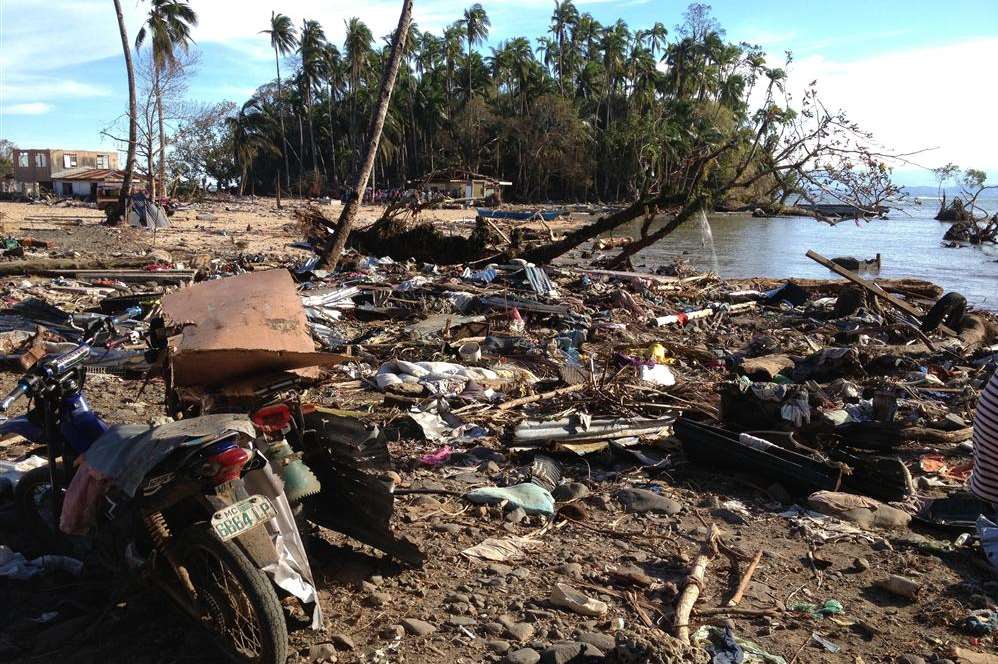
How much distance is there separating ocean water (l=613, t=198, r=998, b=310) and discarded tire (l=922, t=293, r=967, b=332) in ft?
13.3

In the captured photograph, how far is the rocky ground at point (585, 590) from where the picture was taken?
2816mm

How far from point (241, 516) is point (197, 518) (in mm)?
344

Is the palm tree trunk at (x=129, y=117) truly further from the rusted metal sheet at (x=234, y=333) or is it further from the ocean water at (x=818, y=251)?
the rusted metal sheet at (x=234, y=333)

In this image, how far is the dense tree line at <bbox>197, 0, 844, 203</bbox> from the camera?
5931 cm

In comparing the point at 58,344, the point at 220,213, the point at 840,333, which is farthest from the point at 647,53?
the point at 58,344

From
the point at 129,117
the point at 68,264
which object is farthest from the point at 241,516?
the point at 129,117

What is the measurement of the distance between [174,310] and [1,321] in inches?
281

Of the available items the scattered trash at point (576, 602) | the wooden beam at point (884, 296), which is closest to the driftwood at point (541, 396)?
the scattered trash at point (576, 602)

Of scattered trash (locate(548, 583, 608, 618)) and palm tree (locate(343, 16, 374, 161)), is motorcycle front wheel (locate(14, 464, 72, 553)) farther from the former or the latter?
palm tree (locate(343, 16, 374, 161))

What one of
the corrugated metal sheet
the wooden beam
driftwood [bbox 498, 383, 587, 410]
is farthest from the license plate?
the wooden beam

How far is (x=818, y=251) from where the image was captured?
108 feet

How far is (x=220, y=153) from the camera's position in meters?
61.9

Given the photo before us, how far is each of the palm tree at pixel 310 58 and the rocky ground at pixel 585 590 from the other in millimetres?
59505

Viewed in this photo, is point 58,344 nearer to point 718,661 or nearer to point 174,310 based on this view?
point 174,310
